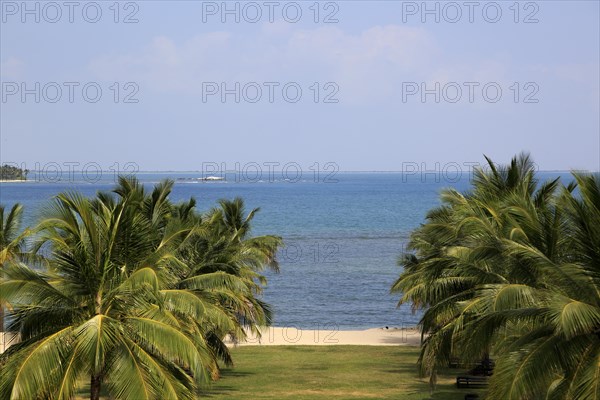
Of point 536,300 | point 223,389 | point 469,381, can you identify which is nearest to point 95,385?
point 536,300

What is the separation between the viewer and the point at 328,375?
3177 cm

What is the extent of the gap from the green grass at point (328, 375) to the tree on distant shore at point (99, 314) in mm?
10467

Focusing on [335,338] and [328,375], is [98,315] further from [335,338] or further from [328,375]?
[335,338]

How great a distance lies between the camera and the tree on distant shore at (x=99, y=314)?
15.5m

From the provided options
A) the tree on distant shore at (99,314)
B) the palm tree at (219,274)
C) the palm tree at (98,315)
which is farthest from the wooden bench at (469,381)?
the palm tree at (98,315)

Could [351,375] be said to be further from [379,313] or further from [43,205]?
[379,313]

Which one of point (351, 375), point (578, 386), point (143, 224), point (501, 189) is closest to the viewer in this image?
point (578, 386)

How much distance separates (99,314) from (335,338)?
30.6m

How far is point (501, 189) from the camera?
26.6 metres

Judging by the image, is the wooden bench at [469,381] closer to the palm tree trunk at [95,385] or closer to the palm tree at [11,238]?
the palm tree trunk at [95,385]

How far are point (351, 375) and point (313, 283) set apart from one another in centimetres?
4719

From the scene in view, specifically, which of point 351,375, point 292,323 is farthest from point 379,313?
point 351,375

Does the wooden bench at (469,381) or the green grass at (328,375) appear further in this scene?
the wooden bench at (469,381)

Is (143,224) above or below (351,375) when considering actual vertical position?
above
